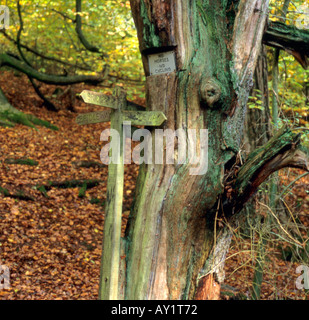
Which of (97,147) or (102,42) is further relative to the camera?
(102,42)

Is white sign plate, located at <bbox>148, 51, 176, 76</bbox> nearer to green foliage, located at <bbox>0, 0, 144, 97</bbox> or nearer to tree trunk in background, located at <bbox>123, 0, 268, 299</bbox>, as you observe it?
tree trunk in background, located at <bbox>123, 0, 268, 299</bbox>

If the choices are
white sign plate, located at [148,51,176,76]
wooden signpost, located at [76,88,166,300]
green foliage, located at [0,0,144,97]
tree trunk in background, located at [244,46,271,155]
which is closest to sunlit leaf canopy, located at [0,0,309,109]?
green foliage, located at [0,0,144,97]

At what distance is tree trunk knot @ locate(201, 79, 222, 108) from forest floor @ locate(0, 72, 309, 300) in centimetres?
162

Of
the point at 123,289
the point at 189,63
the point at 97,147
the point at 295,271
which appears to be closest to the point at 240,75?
the point at 189,63

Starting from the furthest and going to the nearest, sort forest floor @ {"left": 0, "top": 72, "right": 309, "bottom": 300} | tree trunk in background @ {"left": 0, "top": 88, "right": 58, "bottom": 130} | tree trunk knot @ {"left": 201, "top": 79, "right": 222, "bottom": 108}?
tree trunk in background @ {"left": 0, "top": 88, "right": 58, "bottom": 130} < forest floor @ {"left": 0, "top": 72, "right": 309, "bottom": 300} < tree trunk knot @ {"left": 201, "top": 79, "right": 222, "bottom": 108}

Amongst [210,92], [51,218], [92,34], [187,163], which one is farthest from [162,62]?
[92,34]

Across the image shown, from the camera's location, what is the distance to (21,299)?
5.76 meters

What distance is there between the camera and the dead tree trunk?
369 centimetres

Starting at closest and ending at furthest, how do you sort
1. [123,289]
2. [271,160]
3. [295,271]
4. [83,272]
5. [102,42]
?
[271,160] < [123,289] < [83,272] < [295,271] < [102,42]

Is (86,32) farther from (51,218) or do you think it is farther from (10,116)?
(51,218)

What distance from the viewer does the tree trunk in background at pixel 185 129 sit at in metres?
3.68

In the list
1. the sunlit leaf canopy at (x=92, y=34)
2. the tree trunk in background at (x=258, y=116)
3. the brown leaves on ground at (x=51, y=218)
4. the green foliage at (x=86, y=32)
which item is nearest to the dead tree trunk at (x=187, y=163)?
the brown leaves on ground at (x=51, y=218)

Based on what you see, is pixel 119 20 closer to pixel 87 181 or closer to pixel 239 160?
pixel 87 181

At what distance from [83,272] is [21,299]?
51.7 inches
